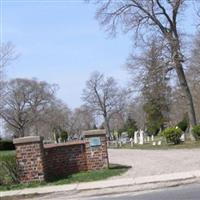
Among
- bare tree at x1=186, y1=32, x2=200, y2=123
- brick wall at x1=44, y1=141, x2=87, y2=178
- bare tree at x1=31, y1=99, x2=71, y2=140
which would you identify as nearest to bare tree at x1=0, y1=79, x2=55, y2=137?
bare tree at x1=31, y1=99, x2=71, y2=140

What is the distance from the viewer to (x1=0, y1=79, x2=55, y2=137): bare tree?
109875 mm

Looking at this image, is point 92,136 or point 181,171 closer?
point 181,171

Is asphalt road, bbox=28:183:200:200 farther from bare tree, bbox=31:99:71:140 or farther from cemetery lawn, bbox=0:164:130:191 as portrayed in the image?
bare tree, bbox=31:99:71:140

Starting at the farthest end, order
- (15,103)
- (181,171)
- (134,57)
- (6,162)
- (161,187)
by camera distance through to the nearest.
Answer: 1. (15,103)
2. (134,57)
3. (6,162)
4. (181,171)
5. (161,187)

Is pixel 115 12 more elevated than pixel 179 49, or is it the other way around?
pixel 115 12

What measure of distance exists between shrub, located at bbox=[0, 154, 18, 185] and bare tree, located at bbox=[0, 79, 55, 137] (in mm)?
91717

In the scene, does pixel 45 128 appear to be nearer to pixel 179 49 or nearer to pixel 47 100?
pixel 47 100

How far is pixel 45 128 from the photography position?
413 feet

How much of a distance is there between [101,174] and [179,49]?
2328 centimetres

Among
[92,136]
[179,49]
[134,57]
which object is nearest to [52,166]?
[92,136]

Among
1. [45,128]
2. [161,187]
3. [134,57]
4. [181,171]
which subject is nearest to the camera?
[161,187]

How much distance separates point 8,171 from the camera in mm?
18422

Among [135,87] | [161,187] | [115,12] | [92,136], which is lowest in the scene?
[161,187]

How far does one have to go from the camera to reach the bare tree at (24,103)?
109875mm
